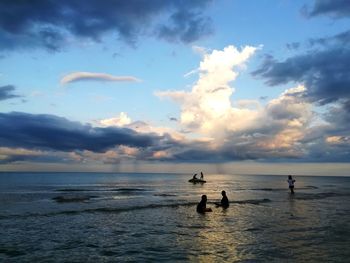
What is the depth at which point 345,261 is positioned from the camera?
618 inches

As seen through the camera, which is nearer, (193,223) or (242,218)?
(193,223)

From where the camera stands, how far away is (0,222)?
89.9 ft

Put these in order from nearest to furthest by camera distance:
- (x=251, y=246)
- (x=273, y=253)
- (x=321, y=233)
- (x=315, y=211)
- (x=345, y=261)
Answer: (x=345, y=261)
(x=273, y=253)
(x=251, y=246)
(x=321, y=233)
(x=315, y=211)

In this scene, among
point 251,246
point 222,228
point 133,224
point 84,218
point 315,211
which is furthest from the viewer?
point 315,211

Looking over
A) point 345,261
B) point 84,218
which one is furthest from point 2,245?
point 345,261

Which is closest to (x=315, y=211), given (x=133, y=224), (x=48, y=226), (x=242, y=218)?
(x=242, y=218)

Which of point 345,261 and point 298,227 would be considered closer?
point 345,261

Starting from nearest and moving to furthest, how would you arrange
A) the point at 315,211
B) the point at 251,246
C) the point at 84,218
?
1. the point at 251,246
2. the point at 84,218
3. the point at 315,211

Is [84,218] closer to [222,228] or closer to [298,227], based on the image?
[222,228]

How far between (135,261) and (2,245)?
7.49 meters

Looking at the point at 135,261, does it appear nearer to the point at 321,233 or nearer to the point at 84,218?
the point at 321,233

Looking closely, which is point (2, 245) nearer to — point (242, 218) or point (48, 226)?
point (48, 226)

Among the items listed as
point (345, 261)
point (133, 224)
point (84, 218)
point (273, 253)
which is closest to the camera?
point (345, 261)

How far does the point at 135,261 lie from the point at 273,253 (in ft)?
20.0
